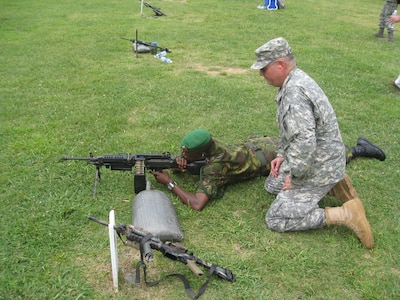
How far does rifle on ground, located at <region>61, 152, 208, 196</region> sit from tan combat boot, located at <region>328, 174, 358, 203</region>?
156 centimetres

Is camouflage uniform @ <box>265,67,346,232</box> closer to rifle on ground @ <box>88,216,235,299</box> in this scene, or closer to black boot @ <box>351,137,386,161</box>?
rifle on ground @ <box>88,216,235,299</box>

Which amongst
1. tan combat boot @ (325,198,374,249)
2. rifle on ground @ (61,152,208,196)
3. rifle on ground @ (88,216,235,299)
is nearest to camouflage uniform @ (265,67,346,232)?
tan combat boot @ (325,198,374,249)

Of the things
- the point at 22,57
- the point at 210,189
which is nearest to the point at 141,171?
the point at 210,189

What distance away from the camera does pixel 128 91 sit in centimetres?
791

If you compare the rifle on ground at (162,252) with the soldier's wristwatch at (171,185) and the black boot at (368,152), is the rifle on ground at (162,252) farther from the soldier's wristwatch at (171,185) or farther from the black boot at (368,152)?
the black boot at (368,152)

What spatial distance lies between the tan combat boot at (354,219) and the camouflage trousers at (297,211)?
100 millimetres

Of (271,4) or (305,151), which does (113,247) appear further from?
(271,4)

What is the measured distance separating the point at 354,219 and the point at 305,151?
93cm

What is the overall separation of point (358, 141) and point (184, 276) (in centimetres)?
→ 367

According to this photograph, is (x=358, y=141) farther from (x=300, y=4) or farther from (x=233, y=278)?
(x=300, y=4)

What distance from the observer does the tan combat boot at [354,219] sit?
12.9ft

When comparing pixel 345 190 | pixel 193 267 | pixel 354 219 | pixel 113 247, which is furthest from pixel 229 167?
pixel 113 247

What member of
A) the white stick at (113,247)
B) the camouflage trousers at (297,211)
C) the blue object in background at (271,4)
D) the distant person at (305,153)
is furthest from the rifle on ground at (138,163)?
the blue object in background at (271,4)

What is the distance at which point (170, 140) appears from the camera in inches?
239
